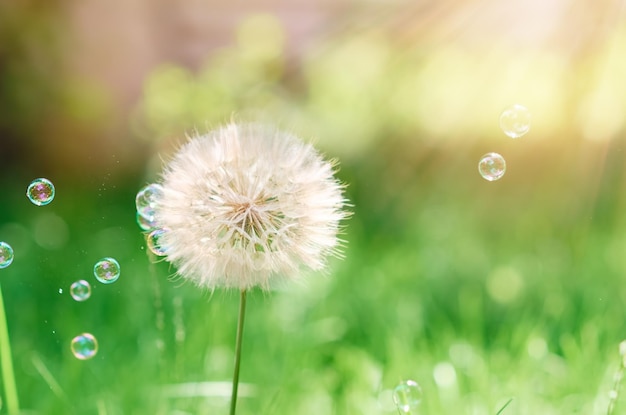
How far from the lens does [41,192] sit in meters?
1.54

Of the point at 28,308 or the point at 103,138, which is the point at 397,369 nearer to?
the point at 28,308

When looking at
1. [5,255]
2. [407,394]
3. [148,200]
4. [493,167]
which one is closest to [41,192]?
[5,255]

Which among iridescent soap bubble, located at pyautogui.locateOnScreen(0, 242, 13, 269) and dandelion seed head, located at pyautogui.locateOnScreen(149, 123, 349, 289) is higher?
dandelion seed head, located at pyautogui.locateOnScreen(149, 123, 349, 289)

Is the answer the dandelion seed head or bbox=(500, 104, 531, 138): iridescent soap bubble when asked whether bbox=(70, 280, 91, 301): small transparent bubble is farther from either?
bbox=(500, 104, 531, 138): iridescent soap bubble

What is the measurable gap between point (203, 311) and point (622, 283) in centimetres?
129

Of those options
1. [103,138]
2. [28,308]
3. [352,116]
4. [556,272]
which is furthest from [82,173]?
[556,272]

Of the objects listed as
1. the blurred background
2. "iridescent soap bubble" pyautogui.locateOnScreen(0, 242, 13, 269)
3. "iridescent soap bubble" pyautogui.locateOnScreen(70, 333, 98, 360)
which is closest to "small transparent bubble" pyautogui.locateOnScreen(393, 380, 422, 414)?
the blurred background

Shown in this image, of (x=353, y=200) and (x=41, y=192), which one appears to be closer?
(x=41, y=192)

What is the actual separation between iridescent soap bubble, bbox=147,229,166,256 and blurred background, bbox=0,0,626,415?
208mm

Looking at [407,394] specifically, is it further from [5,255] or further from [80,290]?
[5,255]

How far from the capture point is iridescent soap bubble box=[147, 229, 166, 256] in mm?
1221

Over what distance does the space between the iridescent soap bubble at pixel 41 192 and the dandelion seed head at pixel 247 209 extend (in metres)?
0.41

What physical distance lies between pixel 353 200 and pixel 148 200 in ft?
7.36

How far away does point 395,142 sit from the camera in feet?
12.4
